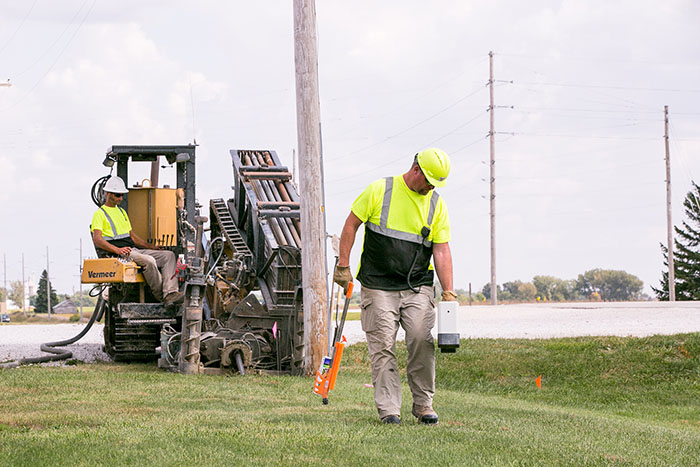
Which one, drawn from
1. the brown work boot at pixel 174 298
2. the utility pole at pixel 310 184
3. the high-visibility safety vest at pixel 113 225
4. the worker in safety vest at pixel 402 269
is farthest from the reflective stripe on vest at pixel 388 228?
the high-visibility safety vest at pixel 113 225

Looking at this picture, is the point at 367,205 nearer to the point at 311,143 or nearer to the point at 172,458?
the point at 172,458

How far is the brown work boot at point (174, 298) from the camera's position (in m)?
13.4

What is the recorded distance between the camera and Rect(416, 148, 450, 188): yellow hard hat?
7316 mm

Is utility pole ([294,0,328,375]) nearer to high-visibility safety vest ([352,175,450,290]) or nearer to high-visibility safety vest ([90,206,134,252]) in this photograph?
high-visibility safety vest ([90,206,134,252])

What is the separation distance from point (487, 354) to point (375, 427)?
934cm

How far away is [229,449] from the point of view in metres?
5.68

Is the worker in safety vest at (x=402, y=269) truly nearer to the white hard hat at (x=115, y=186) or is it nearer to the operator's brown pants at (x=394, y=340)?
the operator's brown pants at (x=394, y=340)

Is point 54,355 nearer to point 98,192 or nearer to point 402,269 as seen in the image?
point 98,192

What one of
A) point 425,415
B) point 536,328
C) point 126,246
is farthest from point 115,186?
point 536,328

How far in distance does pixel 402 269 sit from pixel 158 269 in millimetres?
6953

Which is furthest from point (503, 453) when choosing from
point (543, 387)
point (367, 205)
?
point (543, 387)

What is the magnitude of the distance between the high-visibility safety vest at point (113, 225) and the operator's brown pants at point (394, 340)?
22.5ft

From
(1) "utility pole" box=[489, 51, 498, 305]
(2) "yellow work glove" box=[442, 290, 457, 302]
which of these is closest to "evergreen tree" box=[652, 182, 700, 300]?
(1) "utility pole" box=[489, 51, 498, 305]

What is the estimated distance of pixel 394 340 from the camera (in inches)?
291
